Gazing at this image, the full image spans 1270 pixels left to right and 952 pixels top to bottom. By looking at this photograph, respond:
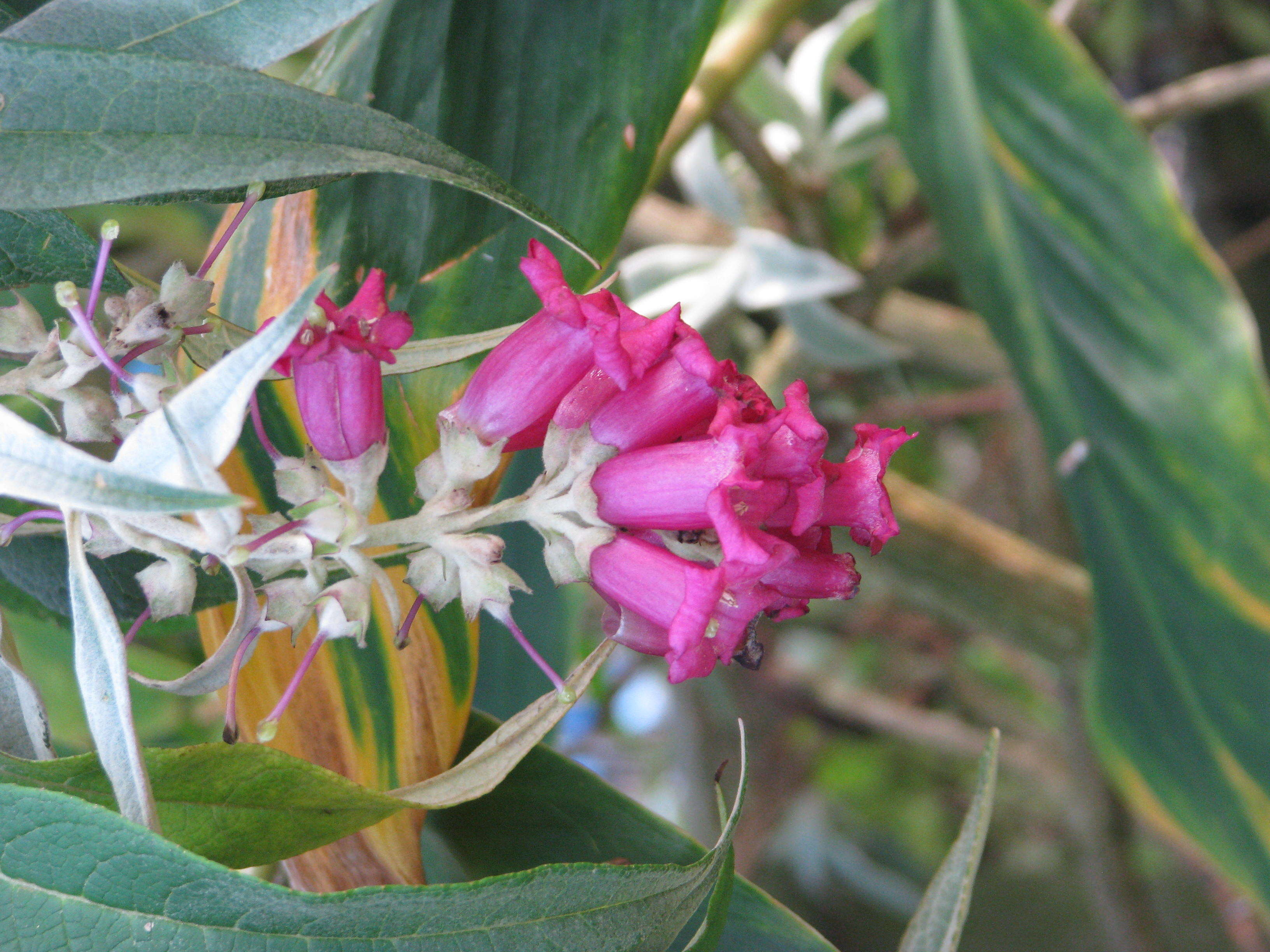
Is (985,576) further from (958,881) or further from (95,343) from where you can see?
(95,343)

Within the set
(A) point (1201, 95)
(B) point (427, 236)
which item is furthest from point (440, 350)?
(A) point (1201, 95)

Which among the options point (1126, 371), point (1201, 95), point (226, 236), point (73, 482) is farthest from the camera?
point (1201, 95)

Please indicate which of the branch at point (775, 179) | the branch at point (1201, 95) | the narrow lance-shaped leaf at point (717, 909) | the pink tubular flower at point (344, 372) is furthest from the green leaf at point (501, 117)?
the branch at point (1201, 95)

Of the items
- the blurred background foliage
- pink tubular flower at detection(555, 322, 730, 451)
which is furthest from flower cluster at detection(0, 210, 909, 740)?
the blurred background foliage

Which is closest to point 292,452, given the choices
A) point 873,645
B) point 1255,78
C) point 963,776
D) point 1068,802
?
point 1255,78

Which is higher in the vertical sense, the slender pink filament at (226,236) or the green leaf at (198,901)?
the slender pink filament at (226,236)

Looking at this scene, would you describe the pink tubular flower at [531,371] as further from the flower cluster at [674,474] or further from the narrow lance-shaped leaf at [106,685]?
the narrow lance-shaped leaf at [106,685]
